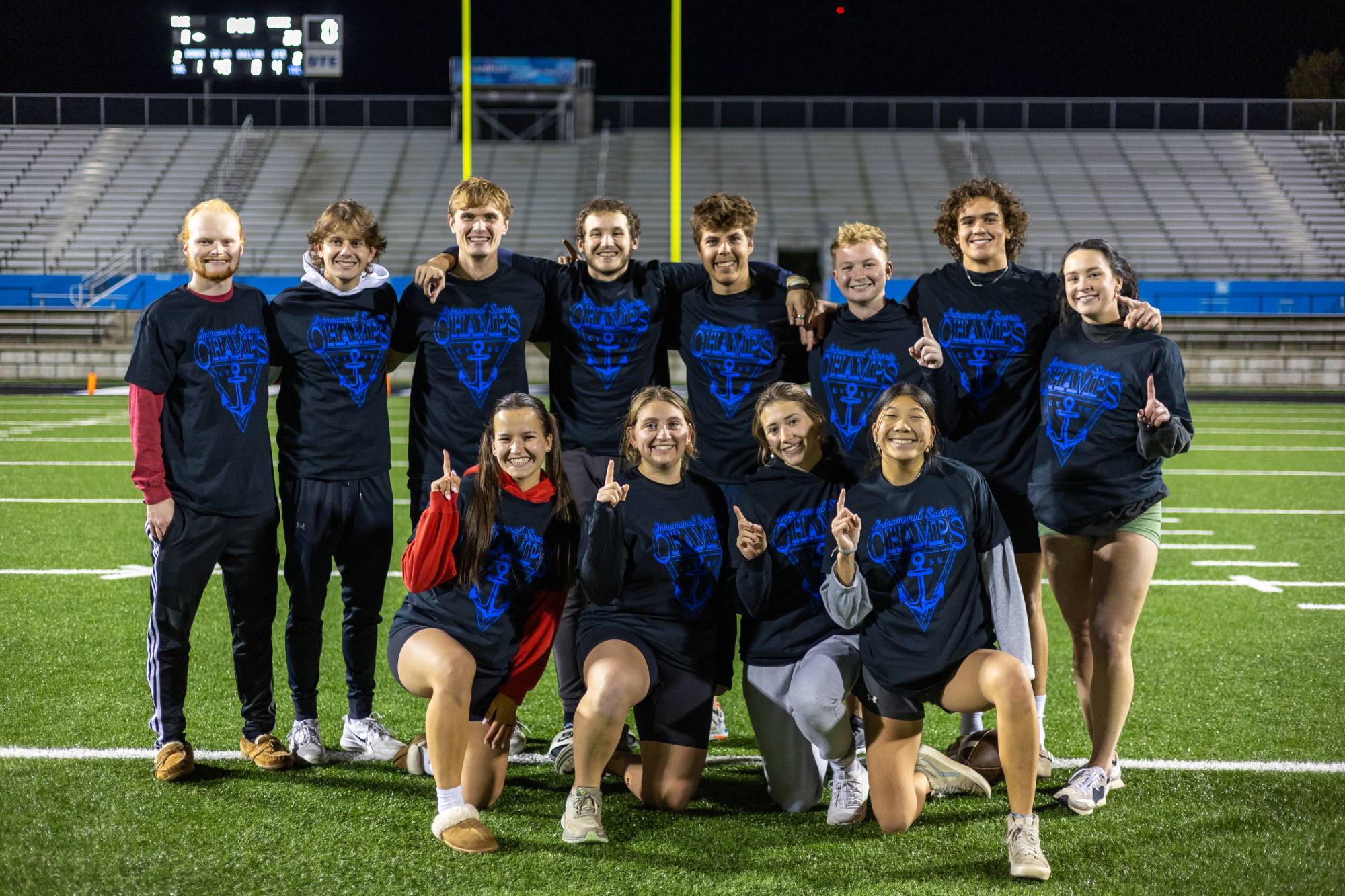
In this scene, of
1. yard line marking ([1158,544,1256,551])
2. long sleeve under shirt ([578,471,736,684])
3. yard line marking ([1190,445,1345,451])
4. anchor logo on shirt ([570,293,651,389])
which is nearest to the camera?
long sleeve under shirt ([578,471,736,684])

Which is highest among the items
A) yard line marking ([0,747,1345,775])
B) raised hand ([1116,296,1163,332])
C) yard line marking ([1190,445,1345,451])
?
raised hand ([1116,296,1163,332])

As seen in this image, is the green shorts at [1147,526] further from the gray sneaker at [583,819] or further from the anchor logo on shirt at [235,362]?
the anchor logo on shirt at [235,362]

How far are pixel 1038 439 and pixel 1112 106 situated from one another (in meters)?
27.5

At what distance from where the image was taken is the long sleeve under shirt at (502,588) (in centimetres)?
312

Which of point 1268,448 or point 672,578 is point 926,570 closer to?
point 672,578

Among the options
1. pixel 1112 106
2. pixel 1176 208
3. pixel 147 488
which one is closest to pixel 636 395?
pixel 147 488

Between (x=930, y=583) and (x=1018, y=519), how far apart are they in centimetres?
62

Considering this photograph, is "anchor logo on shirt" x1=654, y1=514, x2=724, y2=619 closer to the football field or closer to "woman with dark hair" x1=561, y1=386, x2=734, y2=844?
"woman with dark hair" x1=561, y1=386, x2=734, y2=844

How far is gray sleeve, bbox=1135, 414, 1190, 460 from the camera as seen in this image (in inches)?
121

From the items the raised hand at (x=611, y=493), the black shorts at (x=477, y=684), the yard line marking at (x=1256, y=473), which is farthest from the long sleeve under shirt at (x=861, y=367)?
the yard line marking at (x=1256, y=473)

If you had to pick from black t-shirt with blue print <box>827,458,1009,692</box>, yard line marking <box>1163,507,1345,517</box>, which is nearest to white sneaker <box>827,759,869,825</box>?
black t-shirt with blue print <box>827,458,1009,692</box>

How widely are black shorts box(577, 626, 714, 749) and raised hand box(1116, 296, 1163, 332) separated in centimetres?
151

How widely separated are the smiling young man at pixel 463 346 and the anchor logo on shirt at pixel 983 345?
4.34 ft

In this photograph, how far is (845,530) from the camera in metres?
2.93
